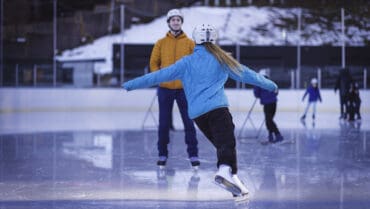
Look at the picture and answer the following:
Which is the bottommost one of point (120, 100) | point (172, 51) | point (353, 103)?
point (120, 100)

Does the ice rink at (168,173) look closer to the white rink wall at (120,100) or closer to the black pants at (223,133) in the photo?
the black pants at (223,133)

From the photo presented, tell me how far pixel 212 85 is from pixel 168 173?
164 centimetres

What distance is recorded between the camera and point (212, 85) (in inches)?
145

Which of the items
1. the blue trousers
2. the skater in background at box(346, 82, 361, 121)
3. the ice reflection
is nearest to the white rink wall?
the skater in background at box(346, 82, 361, 121)

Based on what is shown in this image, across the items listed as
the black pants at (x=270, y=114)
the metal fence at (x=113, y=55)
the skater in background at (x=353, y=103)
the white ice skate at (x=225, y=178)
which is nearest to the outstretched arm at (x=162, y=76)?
the white ice skate at (x=225, y=178)

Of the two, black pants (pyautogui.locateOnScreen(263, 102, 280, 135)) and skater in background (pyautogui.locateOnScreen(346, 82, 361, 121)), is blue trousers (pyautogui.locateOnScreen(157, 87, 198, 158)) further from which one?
skater in background (pyautogui.locateOnScreen(346, 82, 361, 121))

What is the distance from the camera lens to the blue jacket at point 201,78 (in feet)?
12.1

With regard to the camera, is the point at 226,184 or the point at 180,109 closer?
the point at 226,184

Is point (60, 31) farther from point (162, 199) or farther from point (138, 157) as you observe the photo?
point (162, 199)

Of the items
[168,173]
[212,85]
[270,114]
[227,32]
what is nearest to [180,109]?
[168,173]

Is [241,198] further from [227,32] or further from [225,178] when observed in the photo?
[227,32]

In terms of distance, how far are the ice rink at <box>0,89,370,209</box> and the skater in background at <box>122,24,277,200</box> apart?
276mm

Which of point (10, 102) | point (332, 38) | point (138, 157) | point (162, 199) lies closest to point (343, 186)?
point (162, 199)

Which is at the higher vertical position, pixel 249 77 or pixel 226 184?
pixel 249 77
